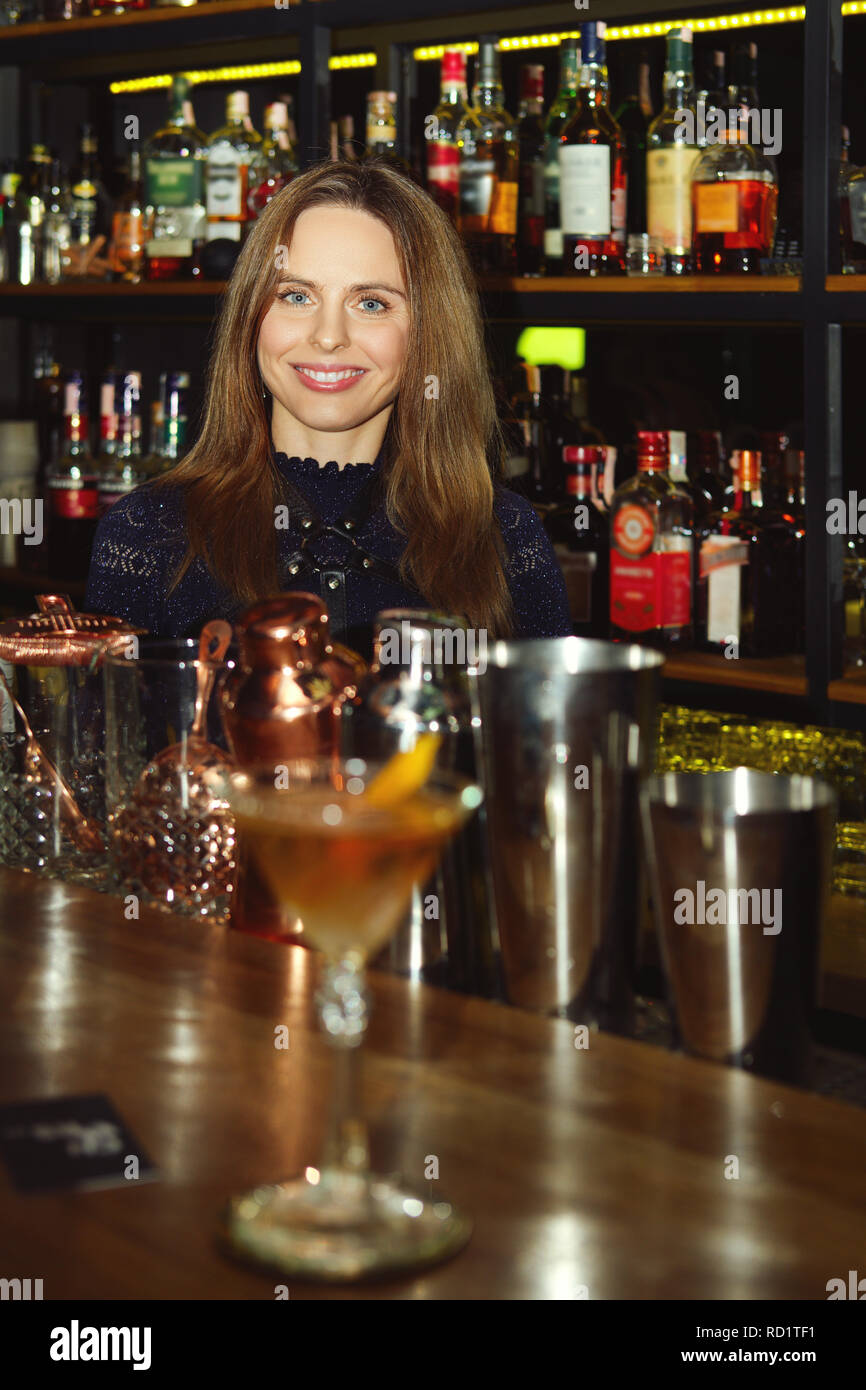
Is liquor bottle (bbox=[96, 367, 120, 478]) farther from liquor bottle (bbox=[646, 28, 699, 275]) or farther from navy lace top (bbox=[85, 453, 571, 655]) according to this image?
liquor bottle (bbox=[646, 28, 699, 275])

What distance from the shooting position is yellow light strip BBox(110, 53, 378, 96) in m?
2.82

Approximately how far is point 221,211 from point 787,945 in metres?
2.17

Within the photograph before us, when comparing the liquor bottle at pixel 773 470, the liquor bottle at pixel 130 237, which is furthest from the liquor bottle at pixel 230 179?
the liquor bottle at pixel 773 470

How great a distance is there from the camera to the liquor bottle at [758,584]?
2.22m

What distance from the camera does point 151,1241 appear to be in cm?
62

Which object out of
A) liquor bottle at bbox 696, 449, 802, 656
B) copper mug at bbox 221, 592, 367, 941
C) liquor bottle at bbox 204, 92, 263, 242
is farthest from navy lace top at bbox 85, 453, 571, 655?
copper mug at bbox 221, 592, 367, 941

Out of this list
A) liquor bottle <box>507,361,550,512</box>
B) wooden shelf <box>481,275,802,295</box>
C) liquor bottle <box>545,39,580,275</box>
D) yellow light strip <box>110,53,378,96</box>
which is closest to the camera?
wooden shelf <box>481,275,802,295</box>

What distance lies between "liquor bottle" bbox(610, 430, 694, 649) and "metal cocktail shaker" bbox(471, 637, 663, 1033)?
1.42m

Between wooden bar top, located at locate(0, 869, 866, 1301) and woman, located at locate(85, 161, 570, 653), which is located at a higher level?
woman, located at locate(85, 161, 570, 653)

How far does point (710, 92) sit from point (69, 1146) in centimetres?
195

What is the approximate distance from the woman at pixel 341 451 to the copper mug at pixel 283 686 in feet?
3.02

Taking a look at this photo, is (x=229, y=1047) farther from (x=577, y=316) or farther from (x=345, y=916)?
(x=577, y=316)

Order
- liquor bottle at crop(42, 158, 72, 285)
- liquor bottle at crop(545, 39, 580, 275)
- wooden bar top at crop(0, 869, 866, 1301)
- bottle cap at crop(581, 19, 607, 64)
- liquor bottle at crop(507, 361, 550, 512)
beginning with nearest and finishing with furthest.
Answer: wooden bar top at crop(0, 869, 866, 1301), bottle cap at crop(581, 19, 607, 64), liquor bottle at crop(545, 39, 580, 275), liquor bottle at crop(507, 361, 550, 512), liquor bottle at crop(42, 158, 72, 285)

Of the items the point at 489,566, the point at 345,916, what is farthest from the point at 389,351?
the point at 345,916
